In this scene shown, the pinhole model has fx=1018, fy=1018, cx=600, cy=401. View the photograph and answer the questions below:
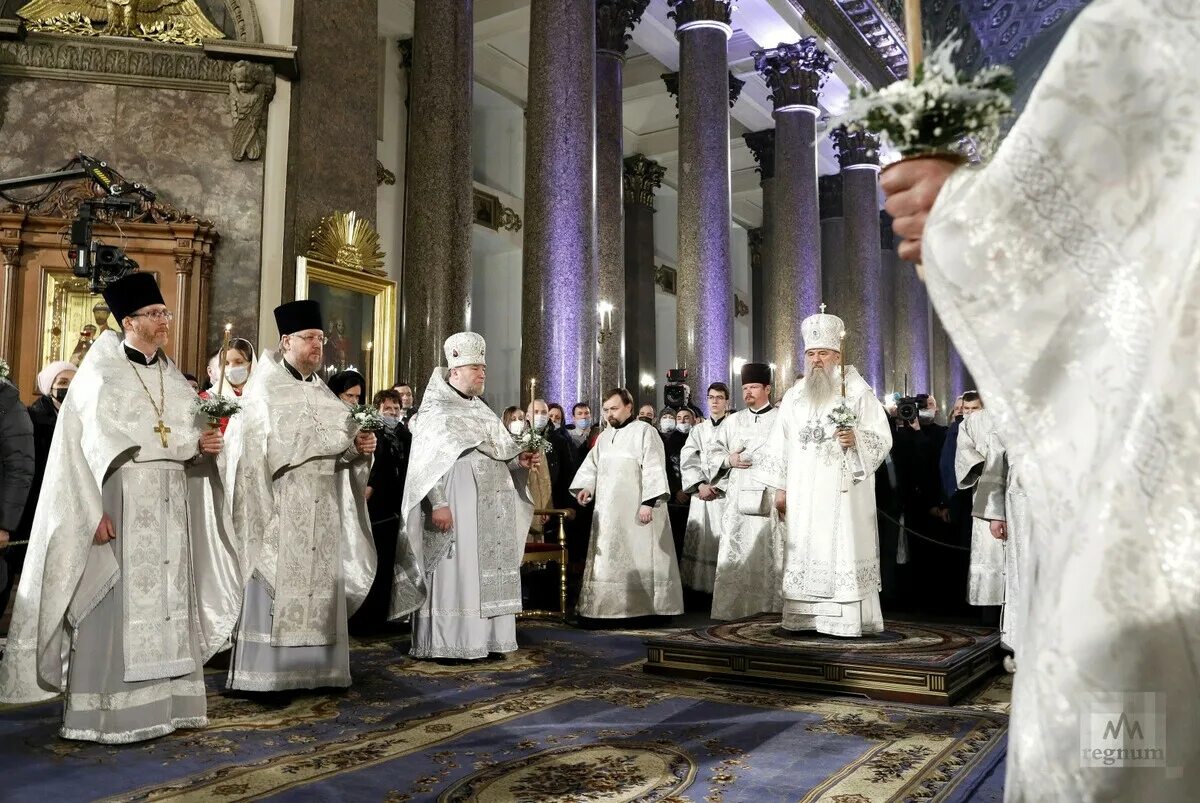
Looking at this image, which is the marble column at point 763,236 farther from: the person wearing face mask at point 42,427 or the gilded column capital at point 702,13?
the person wearing face mask at point 42,427

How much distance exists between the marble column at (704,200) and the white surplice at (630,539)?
19.2 feet

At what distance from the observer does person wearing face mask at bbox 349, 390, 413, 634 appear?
813 centimetres

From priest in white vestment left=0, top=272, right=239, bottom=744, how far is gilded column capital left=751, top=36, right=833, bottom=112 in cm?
1541

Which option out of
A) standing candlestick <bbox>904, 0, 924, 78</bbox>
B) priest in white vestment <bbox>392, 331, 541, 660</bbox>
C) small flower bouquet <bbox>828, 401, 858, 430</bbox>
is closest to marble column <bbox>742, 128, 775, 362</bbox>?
priest in white vestment <bbox>392, 331, 541, 660</bbox>

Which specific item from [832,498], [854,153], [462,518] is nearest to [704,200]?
[854,153]

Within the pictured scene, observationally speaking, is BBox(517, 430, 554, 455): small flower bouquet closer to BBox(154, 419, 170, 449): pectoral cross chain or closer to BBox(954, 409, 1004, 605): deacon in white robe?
BBox(154, 419, 170, 449): pectoral cross chain

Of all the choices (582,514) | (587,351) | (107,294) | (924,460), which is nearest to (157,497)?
(107,294)

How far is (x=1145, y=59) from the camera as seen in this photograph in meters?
1.46

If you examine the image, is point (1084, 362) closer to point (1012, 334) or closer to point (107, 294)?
point (1012, 334)

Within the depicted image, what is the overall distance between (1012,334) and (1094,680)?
0.51 meters

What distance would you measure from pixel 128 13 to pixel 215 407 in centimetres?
658

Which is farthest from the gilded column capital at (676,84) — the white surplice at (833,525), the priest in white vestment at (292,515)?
the priest in white vestment at (292,515)

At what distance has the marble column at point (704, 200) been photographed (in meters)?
14.8

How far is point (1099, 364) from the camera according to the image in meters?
1.47
